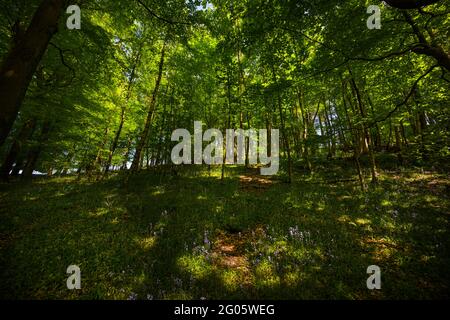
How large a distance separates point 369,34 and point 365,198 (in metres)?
9.00

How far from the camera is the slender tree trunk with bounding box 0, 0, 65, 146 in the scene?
3135mm

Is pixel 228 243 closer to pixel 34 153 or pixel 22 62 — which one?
pixel 22 62

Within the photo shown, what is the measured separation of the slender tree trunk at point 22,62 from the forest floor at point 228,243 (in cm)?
430

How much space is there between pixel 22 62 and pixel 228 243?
717 cm

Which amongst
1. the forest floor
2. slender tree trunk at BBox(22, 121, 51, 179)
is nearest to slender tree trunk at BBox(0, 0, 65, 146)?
the forest floor

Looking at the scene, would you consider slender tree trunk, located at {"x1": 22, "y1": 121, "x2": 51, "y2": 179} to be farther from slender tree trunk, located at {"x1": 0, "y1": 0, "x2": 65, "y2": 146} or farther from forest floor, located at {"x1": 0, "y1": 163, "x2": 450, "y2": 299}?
slender tree trunk, located at {"x1": 0, "y1": 0, "x2": 65, "y2": 146}

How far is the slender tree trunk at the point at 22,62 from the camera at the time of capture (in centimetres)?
313

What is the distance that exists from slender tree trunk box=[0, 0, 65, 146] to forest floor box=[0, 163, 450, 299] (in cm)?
430

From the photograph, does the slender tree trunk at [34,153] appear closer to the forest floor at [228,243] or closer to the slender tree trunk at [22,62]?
the forest floor at [228,243]
